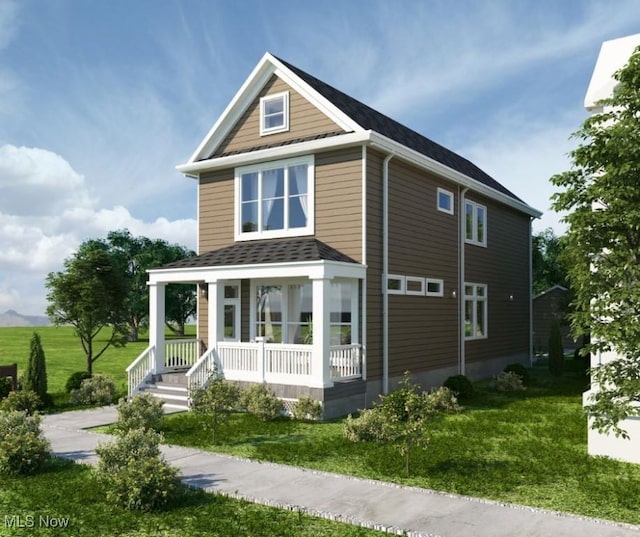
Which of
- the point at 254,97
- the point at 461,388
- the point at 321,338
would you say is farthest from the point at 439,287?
the point at 254,97

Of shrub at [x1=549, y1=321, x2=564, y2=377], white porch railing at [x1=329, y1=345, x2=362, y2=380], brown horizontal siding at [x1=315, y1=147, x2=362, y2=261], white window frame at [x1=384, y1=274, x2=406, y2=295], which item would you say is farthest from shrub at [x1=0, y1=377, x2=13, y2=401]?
shrub at [x1=549, y1=321, x2=564, y2=377]

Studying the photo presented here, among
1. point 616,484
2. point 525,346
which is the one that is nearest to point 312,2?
point 616,484

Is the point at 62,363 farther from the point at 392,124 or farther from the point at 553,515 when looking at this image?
the point at 553,515

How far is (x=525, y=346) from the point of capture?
26109mm

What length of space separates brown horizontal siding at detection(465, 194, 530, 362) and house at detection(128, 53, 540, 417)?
976 mm

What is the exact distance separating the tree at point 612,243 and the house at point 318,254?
6.45m

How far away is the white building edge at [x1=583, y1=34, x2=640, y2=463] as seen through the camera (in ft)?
33.3

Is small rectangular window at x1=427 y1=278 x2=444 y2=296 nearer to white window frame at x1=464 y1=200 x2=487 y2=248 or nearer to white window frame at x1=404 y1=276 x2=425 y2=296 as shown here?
white window frame at x1=404 y1=276 x2=425 y2=296

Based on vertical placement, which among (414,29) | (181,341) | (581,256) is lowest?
(181,341)

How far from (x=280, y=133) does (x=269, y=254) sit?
13.1 ft

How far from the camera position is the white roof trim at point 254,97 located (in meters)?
16.2

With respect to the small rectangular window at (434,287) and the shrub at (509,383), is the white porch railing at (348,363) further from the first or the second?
the shrub at (509,383)

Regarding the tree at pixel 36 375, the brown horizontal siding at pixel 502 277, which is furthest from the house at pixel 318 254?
the tree at pixel 36 375

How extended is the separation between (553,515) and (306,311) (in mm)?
10159
